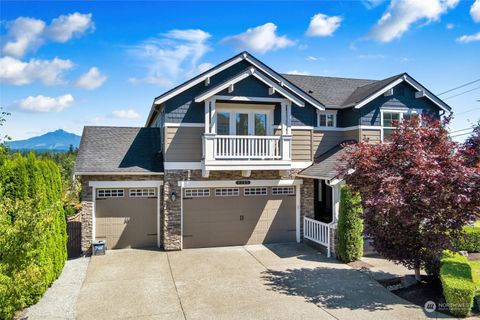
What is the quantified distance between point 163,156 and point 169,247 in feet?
12.0

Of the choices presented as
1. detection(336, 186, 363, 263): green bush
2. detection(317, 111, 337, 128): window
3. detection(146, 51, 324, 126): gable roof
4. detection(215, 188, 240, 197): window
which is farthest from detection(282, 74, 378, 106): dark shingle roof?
detection(215, 188, 240, 197): window

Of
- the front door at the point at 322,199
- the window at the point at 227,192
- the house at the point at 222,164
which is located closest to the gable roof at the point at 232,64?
the house at the point at 222,164

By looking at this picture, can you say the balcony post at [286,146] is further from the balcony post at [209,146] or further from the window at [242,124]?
the balcony post at [209,146]

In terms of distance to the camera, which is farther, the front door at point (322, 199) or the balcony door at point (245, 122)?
the front door at point (322, 199)

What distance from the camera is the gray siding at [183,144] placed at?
1267cm

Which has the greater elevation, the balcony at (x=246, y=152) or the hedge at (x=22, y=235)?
the balcony at (x=246, y=152)

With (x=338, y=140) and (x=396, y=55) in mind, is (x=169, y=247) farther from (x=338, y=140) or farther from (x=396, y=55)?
(x=396, y=55)

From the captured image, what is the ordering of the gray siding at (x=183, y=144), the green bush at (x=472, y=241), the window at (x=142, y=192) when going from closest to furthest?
the green bush at (x=472, y=241) → the gray siding at (x=183, y=144) → the window at (x=142, y=192)

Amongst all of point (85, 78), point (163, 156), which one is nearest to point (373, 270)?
point (163, 156)

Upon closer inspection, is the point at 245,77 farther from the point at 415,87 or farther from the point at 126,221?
the point at 415,87

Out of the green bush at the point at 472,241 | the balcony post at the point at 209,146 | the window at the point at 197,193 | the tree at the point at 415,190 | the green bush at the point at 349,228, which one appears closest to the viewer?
the tree at the point at 415,190

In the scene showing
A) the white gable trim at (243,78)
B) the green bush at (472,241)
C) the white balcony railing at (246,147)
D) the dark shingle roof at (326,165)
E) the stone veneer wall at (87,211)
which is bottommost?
the green bush at (472,241)

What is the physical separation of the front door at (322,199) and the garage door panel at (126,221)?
302 inches

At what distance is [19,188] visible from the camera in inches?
309
